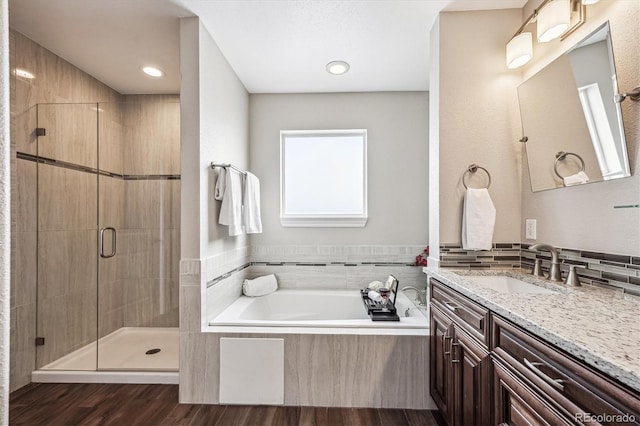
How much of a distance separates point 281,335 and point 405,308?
41.4 inches

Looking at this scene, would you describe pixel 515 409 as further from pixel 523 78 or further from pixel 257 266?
pixel 257 266

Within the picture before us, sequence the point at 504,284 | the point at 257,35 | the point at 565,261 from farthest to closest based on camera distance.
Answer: the point at 257,35 → the point at 504,284 → the point at 565,261

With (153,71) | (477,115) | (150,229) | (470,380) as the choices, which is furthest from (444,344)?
(153,71)

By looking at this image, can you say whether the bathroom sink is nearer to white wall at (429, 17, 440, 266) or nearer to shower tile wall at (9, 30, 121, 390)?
white wall at (429, 17, 440, 266)

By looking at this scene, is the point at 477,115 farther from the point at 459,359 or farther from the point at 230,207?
the point at 230,207

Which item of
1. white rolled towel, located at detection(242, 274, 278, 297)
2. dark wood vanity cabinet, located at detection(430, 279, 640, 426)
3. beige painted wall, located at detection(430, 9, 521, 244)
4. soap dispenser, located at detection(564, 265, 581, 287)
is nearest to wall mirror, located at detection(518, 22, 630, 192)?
beige painted wall, located at detection(430, 9, 521, 244)

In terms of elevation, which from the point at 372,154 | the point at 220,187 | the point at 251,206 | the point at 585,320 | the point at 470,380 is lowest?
the point at 470,380

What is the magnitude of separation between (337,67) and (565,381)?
2.44 m

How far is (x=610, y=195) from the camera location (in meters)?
1.28

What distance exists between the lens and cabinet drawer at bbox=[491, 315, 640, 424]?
629mm

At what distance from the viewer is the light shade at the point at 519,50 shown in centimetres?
168

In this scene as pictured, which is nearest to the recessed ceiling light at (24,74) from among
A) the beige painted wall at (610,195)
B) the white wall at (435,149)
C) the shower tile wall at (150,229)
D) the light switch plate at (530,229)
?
the shower tile wall at (150,229)

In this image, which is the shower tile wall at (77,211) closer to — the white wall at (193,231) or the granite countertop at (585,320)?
the white wall at (193,231)

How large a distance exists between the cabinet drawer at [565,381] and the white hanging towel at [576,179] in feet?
2.73
